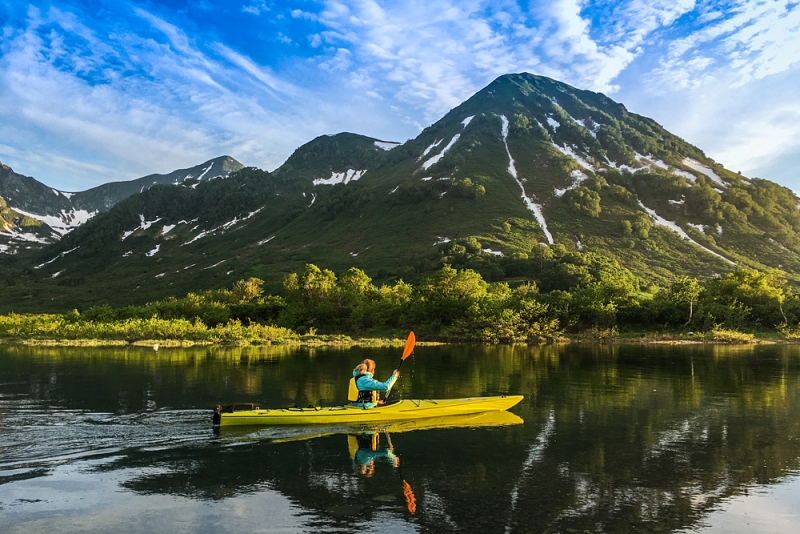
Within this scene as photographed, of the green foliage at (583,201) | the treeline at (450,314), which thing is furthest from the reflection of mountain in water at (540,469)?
the green foliage at (583,201)

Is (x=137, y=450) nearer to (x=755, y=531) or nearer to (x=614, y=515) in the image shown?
(x=614, y=515)

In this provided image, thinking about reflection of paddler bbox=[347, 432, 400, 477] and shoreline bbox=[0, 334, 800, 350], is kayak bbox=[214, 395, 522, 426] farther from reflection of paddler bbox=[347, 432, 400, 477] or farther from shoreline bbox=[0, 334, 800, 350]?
shoreline bbox=[0, 334, 800, 350]

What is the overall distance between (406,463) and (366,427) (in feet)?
16.7

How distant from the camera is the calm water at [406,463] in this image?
40.3ft

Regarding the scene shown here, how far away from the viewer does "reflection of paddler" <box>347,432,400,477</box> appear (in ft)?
53.4

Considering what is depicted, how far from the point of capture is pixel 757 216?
186 metres

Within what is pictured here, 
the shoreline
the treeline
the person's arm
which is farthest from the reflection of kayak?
the treeline

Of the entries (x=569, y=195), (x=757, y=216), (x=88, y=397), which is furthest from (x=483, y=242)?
(x=88, y=397)

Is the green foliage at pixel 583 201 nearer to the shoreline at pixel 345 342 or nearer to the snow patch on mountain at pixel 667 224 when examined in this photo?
the snow patch on mountain at pixel 667 224

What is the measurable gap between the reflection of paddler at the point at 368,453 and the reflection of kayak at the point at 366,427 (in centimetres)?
90

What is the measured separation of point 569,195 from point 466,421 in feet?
577

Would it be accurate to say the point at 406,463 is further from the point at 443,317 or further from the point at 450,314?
the point at 443,317

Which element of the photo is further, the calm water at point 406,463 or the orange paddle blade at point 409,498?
the orange paddle blade at point 409,498

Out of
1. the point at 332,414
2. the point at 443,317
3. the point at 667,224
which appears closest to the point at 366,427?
the point at 332,414
